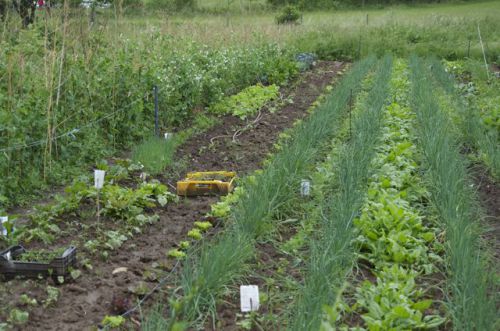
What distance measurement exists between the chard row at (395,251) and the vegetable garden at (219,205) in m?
0.01

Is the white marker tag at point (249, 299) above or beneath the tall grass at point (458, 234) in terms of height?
beneath

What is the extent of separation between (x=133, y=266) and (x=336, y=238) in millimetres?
1248

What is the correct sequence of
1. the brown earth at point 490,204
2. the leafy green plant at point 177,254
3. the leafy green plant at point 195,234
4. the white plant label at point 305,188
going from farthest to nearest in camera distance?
1. the white plant label at point 305,188
2. the brown earth at point 490,204
3. the leafy green plant at point 195,234
4. the leafy green plant at point 177,254

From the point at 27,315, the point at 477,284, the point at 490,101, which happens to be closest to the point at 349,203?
the point at 477,284

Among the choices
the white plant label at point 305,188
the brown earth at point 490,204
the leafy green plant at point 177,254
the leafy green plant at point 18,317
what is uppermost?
the white plant label at point 305,188

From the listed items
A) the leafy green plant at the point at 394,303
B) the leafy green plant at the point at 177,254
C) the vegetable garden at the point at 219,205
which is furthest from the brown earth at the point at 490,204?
the leafy green plant at the point at 177,254

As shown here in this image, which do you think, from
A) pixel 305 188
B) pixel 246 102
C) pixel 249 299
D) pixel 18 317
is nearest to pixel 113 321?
pixel 18 317

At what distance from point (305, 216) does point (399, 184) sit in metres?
0.89

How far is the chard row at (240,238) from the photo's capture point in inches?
122

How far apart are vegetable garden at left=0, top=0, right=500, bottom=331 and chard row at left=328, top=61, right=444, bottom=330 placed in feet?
0.05

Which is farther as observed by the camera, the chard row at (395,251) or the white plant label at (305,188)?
the white plant label at (305,188)

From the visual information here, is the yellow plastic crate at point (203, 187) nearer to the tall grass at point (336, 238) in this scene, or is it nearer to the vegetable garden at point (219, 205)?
the vegetable garden at point (219, 205)

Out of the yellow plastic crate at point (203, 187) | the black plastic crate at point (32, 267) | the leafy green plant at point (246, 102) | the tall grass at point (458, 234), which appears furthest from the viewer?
the leafy green plant at point (246, 102)

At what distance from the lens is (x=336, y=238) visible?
3750 millimetres
